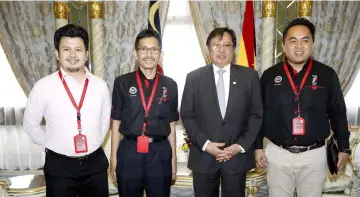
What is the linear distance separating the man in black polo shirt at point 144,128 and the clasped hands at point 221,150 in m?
0.35

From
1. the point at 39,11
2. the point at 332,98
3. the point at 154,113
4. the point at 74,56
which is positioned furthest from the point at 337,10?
the point at 39,11

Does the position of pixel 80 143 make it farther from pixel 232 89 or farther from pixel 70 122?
pixel 232 89

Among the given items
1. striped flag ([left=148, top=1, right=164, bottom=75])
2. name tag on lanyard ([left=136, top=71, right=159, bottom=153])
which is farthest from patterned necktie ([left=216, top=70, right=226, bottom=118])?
striped flag ([left=148, top=1, right=164, bottom=75])

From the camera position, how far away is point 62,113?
212 centimetres

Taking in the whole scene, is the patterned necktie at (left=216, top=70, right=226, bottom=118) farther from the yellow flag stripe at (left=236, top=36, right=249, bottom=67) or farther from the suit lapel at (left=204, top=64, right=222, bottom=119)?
the yellow flag stripe at (left=236, top=36, right=249, bottom=67)

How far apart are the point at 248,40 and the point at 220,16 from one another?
0.79 m

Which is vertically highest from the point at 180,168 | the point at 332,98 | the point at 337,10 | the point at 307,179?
the point at 337,10

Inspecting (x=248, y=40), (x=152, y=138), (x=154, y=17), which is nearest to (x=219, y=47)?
(x=152, y=138)

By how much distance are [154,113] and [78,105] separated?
0.55 metres

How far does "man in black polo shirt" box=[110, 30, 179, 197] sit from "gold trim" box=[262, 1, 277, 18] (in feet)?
9.78

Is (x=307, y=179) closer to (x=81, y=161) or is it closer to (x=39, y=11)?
(x=81, y=161)

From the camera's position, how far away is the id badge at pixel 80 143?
2102 millimetres

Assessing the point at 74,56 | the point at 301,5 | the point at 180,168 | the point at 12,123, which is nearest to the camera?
the point at 74,56

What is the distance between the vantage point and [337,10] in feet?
16.3
